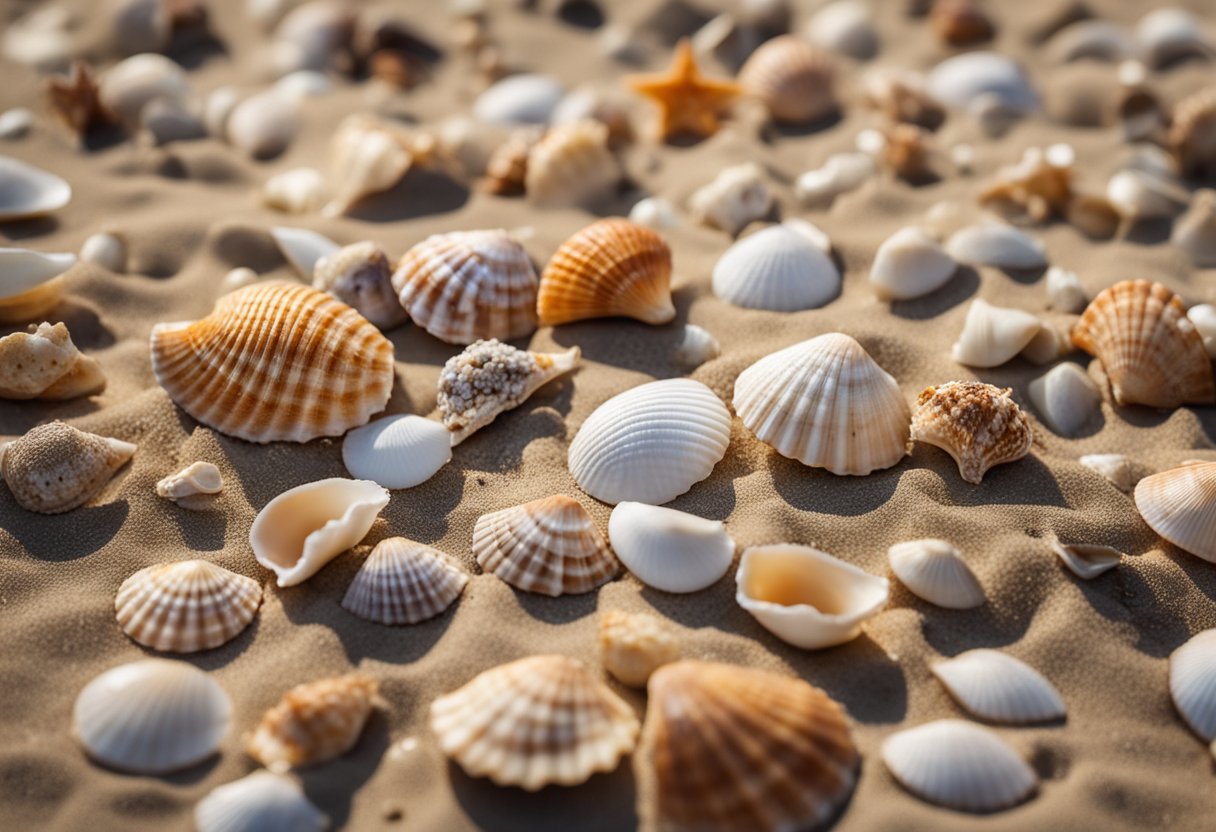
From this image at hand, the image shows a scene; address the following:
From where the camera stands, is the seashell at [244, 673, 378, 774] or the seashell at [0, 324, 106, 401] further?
the seashell at [0, 324, 106, 401]

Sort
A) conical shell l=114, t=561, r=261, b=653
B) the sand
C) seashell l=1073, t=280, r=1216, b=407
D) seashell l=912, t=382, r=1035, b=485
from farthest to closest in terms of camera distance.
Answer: seashell l=1073, t=280, r=1216, b=407 < seashell l=912, t=382, r=1035, b=485 < conical shell l=114, t=561, r=261, b=653 < the sand

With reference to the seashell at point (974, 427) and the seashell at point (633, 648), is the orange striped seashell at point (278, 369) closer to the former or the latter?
the seashell at point (633, 648)

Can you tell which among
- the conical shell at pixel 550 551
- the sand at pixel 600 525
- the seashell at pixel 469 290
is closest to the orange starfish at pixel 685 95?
the sand at pixel 600 525

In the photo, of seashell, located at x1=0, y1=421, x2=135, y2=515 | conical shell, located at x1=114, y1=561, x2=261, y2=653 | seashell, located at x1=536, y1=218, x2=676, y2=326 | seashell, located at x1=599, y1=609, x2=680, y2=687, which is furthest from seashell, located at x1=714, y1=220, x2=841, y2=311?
seashell, located at x1=0, y1=421, x2=135, y2=515

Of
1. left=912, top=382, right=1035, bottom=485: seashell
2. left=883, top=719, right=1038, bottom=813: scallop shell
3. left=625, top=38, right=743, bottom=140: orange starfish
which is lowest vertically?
left=883, top=719, right=1038, bottom=813: scallop shell

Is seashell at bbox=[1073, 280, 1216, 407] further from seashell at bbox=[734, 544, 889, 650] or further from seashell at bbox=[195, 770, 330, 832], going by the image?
seashell at bbox=[195, 770, 330, 832]

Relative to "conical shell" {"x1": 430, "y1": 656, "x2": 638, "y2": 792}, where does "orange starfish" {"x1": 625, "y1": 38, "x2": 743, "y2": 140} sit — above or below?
above

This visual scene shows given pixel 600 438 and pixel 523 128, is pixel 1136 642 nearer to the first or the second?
pixel 600 438

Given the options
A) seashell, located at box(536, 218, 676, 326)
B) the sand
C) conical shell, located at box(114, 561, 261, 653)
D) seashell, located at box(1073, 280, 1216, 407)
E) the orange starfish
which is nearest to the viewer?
the sand
